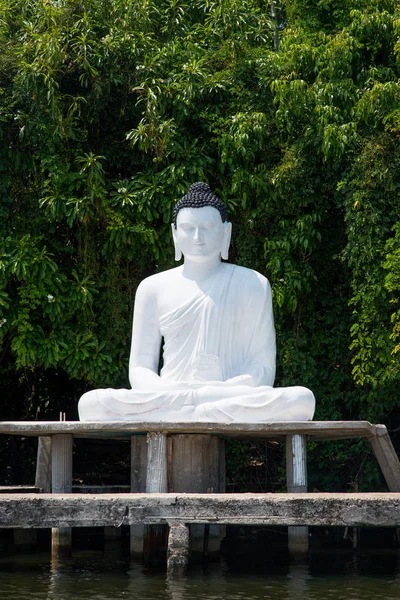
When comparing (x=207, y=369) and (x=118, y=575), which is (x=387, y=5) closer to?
(x=207, y=369)

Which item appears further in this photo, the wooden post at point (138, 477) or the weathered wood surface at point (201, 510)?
the wooden post at point (138, 477)

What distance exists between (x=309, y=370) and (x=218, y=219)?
217 centimetres

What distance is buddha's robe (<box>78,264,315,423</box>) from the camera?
8.41 meters

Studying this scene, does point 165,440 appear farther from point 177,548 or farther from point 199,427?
point 177,548

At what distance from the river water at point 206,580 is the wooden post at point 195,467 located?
391mm

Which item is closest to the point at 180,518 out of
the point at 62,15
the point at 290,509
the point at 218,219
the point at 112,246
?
the point at 290,509

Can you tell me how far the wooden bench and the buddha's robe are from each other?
18cm

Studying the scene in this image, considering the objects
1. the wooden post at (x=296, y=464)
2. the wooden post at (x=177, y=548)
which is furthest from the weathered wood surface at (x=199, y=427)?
the wooden post at (x=177, y=548)

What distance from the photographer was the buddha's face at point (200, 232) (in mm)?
9484

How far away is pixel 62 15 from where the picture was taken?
35.6 ft

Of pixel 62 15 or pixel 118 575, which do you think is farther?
pixel 62 15

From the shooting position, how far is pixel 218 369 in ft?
29.9

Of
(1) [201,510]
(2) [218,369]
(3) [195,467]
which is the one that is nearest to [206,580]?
(1) [201,510]

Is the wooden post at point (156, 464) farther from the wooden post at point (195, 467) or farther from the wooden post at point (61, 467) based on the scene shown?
the wooden post at point (61, 467)
